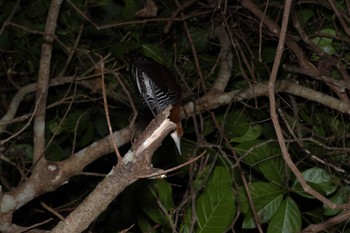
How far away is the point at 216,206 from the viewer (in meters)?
1.72

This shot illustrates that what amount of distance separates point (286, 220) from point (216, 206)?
0.25 meters

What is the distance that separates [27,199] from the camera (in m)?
1.88

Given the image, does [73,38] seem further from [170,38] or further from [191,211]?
[191,211]

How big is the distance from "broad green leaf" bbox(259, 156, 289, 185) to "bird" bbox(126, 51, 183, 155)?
1.12 feet

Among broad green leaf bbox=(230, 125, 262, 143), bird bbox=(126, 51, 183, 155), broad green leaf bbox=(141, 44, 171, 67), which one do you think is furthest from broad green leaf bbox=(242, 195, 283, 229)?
broad green leaf bbox=(141, 44, 171, 67)

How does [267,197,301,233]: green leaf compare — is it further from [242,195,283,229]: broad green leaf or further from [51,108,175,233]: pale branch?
[51,108,175,233]: pale branch

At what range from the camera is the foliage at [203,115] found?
1857 mm

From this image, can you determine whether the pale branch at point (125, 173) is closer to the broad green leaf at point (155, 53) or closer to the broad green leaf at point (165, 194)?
the broad green leaf at point (165, 194)

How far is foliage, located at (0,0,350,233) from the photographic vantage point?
1857 millimetres

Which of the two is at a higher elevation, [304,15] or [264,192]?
[304,15]

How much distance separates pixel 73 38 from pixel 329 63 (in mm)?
1076

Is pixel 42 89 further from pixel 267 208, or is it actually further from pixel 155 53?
pixel 267 208

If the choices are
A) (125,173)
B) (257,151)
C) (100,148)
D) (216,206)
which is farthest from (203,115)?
(125,173)

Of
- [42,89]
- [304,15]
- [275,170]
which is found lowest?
[275,170]
